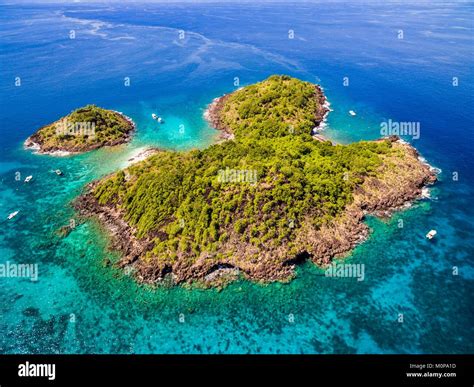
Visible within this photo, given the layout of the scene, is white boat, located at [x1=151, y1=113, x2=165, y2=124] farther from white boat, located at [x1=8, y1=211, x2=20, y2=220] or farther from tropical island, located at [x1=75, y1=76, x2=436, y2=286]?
white boat, located at [x1=8, y1=211, x2=20, y2=220]

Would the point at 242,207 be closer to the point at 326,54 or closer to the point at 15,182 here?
the point at 15,182

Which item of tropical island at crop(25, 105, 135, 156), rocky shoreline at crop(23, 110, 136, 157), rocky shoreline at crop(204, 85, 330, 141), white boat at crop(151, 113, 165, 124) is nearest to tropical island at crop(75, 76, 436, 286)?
rocky shoreline at crop(204, 85, 330, 141)

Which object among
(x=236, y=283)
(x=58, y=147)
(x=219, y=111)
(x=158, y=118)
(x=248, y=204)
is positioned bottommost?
(x=236, y=283)

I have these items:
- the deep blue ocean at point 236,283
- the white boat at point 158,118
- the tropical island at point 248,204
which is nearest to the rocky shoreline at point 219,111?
the deep blue ocean at point 236,283

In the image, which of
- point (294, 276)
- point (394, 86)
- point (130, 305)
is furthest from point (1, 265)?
point (394, 86)

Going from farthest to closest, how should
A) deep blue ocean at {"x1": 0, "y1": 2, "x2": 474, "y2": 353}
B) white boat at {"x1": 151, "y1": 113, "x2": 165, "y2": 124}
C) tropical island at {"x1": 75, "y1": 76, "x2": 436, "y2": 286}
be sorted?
white boat at {"x1": 151, "y1": 113, "x2": 165, "y2": 124}, tropical island at {"x1": 75, "y1": 76, "x2": 436, "y2": 286}, deep blue ocean at {"x1": 0, "y1": 2, "x2": 474, "y2": 353}

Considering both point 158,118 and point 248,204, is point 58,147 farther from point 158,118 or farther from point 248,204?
point 248,204

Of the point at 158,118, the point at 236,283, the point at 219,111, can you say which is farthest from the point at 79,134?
the point at 236,283
